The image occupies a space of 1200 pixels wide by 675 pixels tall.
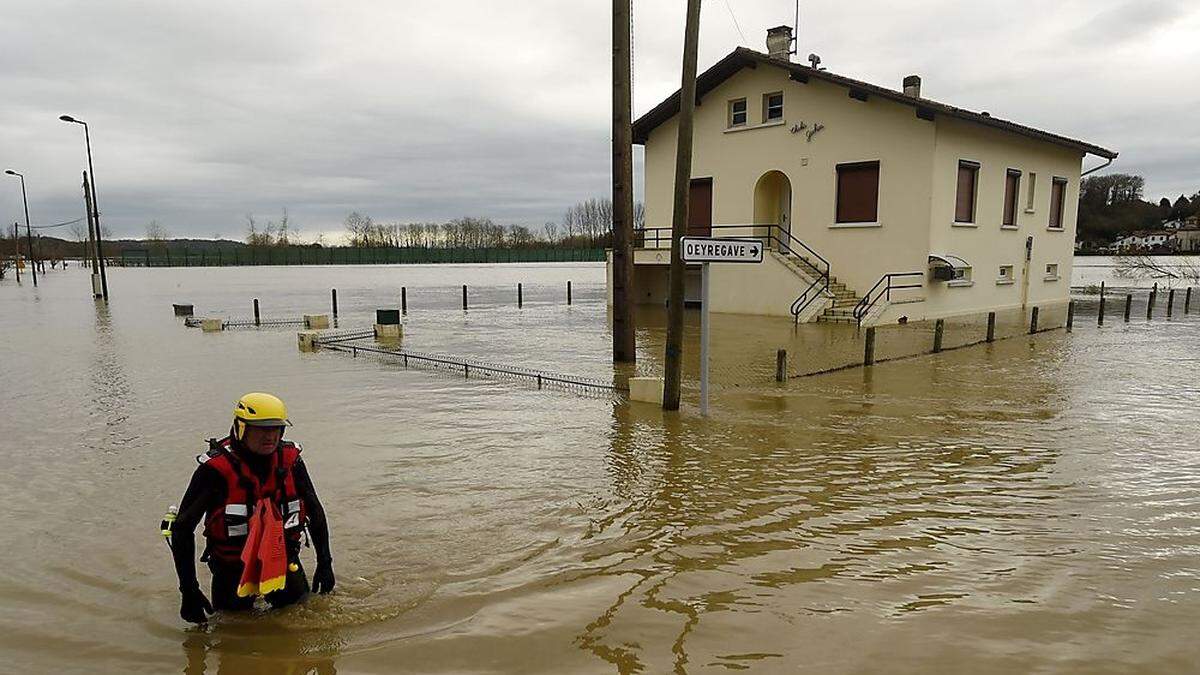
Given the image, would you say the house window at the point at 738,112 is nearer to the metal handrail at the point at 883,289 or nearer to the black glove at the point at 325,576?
the metal handrail at the point at 883,289

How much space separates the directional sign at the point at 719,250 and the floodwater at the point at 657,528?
2014 mm

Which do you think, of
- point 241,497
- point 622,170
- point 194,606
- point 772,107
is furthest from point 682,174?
point 772,107

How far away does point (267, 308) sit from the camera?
32.0 m

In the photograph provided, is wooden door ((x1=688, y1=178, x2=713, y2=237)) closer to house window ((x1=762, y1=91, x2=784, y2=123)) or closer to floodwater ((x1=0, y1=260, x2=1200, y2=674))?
house window ((x1=762, y1=91, x2=784, y2=123))

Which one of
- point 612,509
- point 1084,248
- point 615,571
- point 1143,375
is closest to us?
point 615,571

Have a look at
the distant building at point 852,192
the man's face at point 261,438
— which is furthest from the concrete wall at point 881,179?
the man's face at point 261,438

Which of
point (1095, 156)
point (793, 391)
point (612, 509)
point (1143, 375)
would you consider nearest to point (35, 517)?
point (612, 509)

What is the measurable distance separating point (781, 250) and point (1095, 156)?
49.3 ft

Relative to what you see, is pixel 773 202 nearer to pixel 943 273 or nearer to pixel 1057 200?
pixel 943 273

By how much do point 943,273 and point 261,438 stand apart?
22228 mm

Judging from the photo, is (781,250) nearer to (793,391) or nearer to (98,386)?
(793,391)

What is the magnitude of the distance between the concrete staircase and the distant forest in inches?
1794

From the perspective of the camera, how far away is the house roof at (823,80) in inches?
858

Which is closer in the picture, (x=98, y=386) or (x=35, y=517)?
(x=35, y=517)
